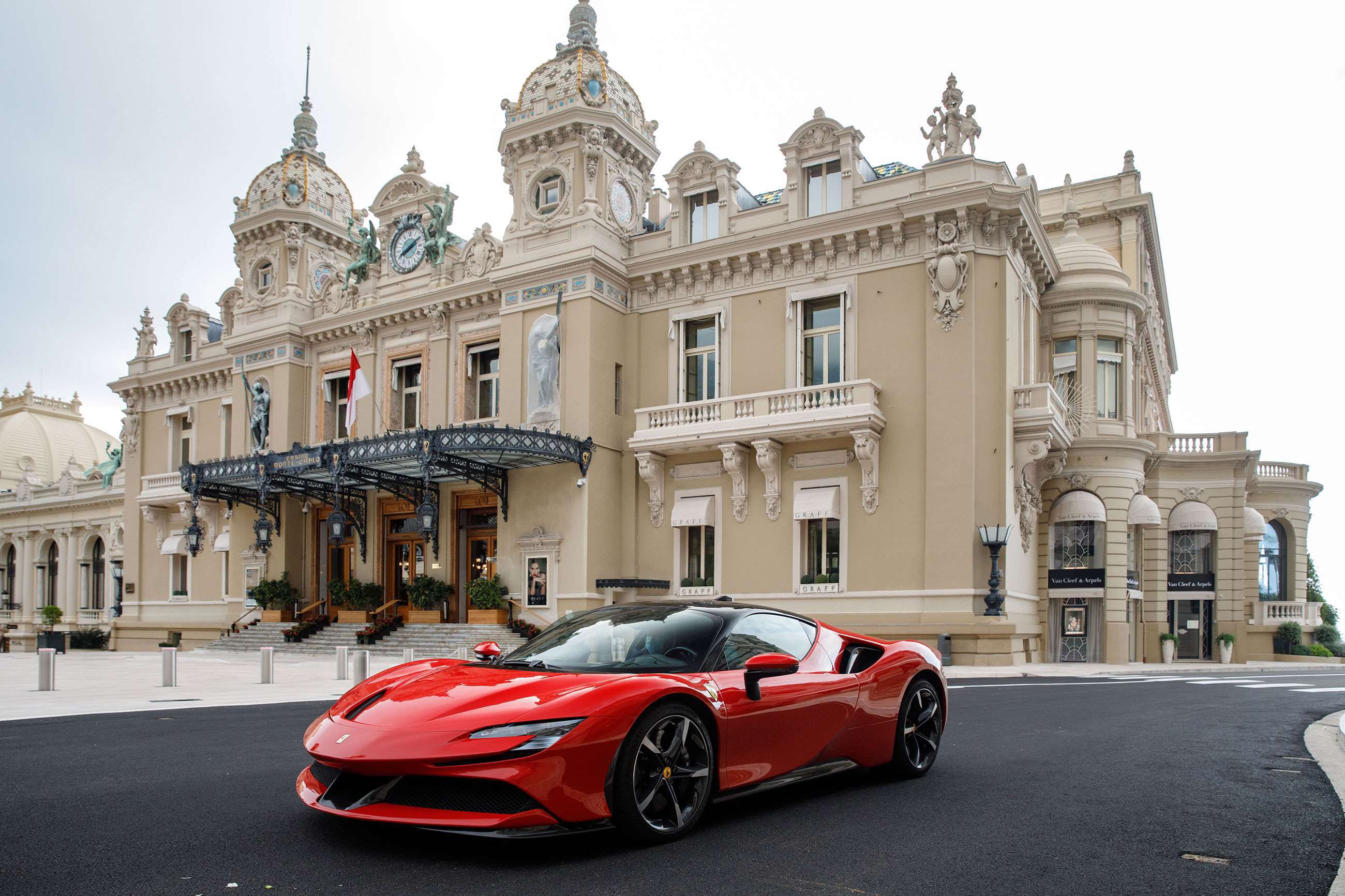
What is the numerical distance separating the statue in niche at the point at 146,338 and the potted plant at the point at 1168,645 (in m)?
36.6

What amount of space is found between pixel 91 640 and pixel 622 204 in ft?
87.3

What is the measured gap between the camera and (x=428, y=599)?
28.6 meters

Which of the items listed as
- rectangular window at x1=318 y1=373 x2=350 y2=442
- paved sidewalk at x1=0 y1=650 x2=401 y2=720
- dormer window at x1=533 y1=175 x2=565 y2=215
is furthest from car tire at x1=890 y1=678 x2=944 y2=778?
rectangular window at x1=318 y1=373 x2=350 y2=442

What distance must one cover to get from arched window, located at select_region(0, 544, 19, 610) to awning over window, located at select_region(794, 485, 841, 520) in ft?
156

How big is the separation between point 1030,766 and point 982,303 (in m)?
17.3

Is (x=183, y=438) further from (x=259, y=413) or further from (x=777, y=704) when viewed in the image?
(x=777, y=704)

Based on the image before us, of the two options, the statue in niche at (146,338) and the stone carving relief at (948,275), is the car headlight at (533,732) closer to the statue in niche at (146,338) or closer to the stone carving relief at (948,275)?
the stone carving relief at (948,275)

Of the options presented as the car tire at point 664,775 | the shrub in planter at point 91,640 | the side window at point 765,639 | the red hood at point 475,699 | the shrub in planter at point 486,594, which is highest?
the side window at point 765,639

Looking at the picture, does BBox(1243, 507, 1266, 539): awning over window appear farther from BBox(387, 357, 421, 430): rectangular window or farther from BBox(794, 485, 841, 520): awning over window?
BBox(387, 357, 421, 430): rectangular window

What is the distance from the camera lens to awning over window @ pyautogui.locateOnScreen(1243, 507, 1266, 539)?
3070 cm

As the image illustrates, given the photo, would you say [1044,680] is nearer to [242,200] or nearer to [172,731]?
[172,731]

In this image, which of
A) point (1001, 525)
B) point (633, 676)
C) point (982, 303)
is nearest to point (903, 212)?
point (982, 303)

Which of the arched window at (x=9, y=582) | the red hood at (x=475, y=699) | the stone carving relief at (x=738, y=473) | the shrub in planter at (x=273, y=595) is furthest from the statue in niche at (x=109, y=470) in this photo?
the red hood at (x=475, y=699)

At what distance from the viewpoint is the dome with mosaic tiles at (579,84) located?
28844 millimetres
